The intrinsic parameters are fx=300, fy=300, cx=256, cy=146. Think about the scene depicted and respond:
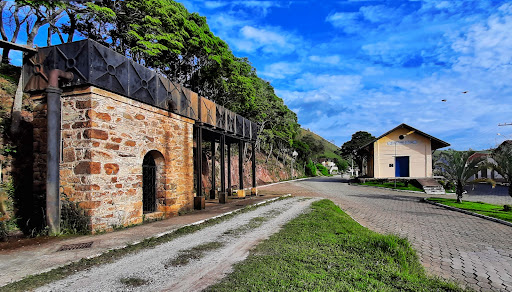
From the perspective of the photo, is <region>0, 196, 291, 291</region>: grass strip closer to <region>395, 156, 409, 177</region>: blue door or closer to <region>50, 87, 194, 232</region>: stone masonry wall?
<region>50, 87, 194, 232</region>: stone masonry wall

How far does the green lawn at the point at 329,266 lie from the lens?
3.59 metres

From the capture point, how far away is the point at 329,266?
14.1 ft

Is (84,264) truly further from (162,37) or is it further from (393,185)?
(393,185)

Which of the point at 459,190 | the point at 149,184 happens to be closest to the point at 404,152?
the point at 459,190

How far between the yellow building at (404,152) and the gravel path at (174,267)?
94.0ft

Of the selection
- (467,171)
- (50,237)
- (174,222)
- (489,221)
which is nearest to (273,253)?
(174,222)

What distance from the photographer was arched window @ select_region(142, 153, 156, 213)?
30.2 ft

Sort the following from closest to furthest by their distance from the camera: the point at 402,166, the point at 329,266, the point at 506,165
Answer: the point at 329,266, the point at 506,165, the point at 402,166

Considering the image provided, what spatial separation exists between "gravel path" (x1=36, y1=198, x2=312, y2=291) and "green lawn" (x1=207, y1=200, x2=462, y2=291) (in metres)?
0.29

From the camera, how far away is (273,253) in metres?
4.96

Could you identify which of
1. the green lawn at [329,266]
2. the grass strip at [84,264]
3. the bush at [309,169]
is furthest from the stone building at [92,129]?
the bush at [309,169]

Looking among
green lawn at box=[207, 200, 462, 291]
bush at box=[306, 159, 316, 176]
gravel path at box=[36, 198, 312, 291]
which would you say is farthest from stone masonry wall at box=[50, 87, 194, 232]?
bush at box=[306, 159, 316, 176]

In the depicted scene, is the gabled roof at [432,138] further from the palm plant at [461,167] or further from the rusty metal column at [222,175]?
the rusty metal column at [222,175]

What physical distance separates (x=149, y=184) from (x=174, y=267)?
5451mm
